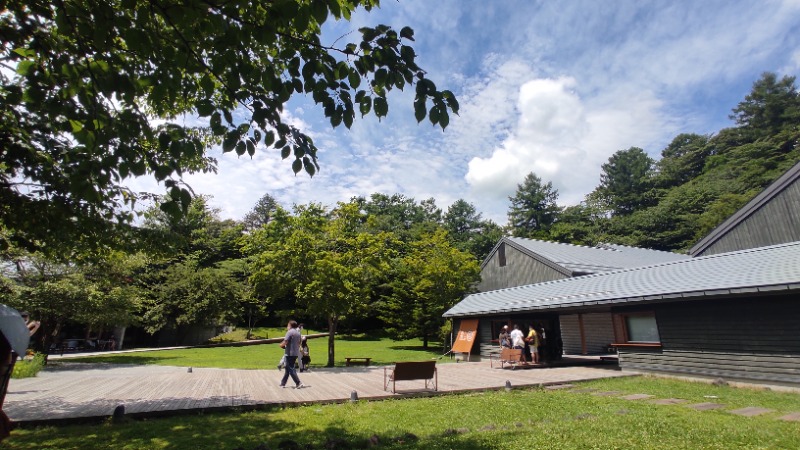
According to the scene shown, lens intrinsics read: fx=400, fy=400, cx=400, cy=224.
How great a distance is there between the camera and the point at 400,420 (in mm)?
7852

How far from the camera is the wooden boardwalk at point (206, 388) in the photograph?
8.77 meters

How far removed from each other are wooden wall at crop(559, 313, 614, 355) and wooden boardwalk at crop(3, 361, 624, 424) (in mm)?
6868

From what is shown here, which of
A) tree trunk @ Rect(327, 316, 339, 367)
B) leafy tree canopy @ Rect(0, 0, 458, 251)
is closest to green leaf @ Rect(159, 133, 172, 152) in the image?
leafy tree canopy @ Rect(0, 0, 458, 251)

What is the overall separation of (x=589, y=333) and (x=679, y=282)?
36.5ft

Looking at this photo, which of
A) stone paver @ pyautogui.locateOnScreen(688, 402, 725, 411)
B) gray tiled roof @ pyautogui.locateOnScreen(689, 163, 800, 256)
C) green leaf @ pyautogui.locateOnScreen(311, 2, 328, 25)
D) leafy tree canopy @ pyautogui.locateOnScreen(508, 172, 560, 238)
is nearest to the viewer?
green leaf @ pyautogui.locateOnScreen(311, 2, 328, 25)

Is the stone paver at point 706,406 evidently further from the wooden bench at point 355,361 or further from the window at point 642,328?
the wooden bench at point 355,361

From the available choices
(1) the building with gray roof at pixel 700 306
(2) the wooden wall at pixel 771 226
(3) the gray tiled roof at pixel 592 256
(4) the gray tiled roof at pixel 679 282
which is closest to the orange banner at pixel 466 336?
(1) the building with gray roof at pixel 700 306

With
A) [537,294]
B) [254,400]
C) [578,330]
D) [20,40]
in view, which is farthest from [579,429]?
[578,330]

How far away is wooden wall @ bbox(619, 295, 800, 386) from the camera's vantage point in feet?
35.1

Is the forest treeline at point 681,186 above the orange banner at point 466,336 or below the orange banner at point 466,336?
above

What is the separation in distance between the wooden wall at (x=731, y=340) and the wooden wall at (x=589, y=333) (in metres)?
8.85

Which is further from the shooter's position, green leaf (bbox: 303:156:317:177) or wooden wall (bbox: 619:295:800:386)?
wooden wall (bbox: 619:295:800:386)

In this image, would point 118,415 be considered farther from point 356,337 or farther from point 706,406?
point 356,337

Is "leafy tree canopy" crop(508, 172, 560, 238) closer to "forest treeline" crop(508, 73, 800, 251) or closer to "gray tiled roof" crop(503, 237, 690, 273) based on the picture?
"forest treeline" crop(508, 73, 800, 251)
